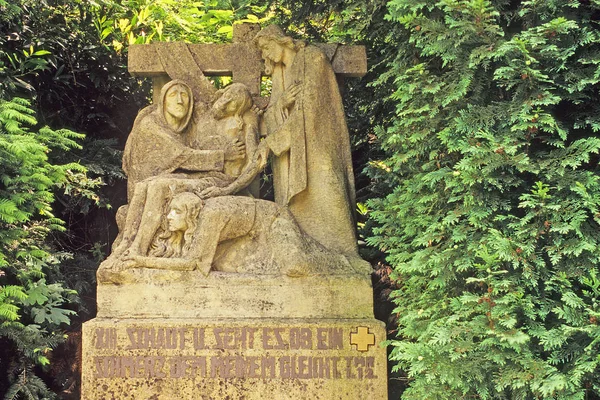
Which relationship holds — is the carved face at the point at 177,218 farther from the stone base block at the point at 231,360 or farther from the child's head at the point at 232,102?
the child's head at the point at 232,102

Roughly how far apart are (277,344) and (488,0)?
2.89 m

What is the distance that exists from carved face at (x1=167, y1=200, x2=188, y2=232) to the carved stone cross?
1463mm

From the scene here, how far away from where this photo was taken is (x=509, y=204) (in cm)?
570

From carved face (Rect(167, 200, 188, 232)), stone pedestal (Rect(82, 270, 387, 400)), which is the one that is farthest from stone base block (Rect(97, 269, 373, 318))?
carved face (Rect(167, 200, 188, 232))

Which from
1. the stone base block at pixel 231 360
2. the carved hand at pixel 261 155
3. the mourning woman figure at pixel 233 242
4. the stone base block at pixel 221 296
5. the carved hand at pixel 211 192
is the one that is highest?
the carved hand at pixel 261 155

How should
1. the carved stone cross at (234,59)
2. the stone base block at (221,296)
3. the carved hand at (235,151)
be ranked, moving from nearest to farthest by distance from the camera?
the stone base block at (221,296) < the carved hand at (235,151) < the carved stone cross at (234,59)

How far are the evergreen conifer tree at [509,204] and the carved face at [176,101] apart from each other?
217 cm

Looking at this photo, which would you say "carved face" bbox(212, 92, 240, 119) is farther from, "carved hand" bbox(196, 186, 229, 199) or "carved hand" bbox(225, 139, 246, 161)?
"carved hand" bbox(196, 186, 229, 199)

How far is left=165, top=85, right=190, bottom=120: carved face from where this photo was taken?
24.4 feet

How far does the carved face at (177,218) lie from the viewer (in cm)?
675

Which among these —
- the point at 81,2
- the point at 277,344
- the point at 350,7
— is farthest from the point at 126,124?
the point at 277,344

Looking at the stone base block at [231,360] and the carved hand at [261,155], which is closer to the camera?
the stone base block at [231,360]

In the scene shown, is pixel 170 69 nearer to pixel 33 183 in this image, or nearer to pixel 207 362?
pixel 33 183

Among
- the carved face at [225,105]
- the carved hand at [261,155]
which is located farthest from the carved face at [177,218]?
the carved face at [225,105]
